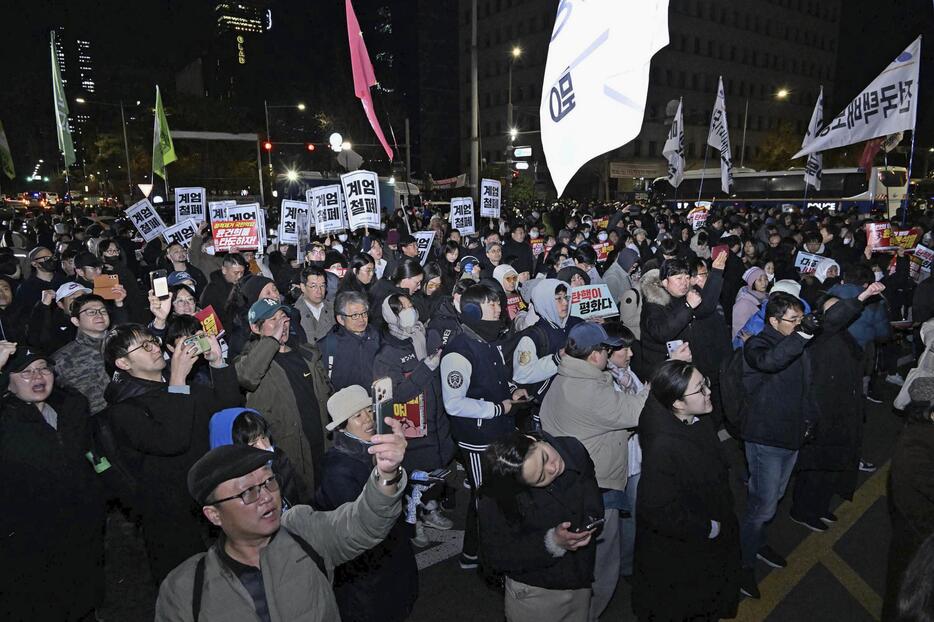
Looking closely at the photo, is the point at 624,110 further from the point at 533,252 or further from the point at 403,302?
the point at 533,252

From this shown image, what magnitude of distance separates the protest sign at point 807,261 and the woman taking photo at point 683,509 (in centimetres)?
488

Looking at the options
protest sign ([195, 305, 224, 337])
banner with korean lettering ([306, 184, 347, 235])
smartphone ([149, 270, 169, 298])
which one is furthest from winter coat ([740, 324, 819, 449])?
banner with korean lettering ([306, 184, 347, 235])

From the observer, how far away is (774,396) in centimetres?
404

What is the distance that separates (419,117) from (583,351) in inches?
3109

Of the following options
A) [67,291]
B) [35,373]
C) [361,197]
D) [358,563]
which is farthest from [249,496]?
[361,197]

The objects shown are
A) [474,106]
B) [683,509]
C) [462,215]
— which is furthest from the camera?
[474,106]

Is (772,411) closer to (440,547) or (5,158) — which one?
(440,547)

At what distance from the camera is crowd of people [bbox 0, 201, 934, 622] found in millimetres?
2152

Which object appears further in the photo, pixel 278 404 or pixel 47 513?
pixel 278 404

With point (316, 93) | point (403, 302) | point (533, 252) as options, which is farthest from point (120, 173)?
point (403, 302)

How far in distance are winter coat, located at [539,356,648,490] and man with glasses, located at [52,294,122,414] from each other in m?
3.32

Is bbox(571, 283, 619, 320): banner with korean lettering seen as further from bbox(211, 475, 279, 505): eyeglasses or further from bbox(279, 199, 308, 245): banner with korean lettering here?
bbox(279, 199, 308, 245): banner with korean lettering

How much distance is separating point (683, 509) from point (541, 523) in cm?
90

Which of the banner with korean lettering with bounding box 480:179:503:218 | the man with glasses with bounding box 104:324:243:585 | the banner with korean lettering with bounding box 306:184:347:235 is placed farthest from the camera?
the banner with korean lettering with bounding box 480:179:503:218
